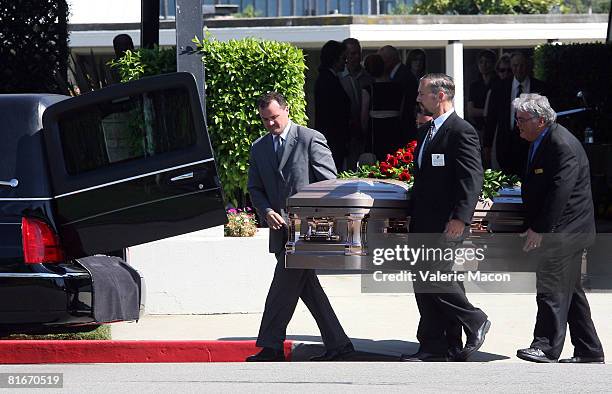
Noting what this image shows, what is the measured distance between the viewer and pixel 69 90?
13.7 meters

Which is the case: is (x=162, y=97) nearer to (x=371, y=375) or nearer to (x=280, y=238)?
(x=280, y=238)

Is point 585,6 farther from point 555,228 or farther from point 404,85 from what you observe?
point 555,228

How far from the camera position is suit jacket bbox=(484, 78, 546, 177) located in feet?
46.6

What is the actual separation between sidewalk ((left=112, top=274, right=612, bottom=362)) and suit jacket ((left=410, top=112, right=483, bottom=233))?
3.64 feet

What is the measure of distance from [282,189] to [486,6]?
8627 cm

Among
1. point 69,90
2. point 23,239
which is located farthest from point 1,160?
point 69,90

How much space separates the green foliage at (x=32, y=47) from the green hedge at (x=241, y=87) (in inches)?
91.0

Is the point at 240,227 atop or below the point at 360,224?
below

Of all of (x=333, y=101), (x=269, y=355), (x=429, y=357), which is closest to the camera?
(x=429, y=357)

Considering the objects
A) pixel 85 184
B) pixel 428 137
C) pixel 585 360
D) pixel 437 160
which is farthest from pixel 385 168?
pixel 85 184

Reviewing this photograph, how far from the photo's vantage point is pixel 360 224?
8453 mm

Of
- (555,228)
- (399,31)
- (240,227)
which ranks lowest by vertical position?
(240,227)

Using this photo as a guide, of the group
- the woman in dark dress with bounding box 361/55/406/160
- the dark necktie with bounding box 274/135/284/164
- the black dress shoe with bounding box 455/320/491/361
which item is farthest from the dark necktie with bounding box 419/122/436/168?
the woman in dark dress with bounding box 361/55/406/160

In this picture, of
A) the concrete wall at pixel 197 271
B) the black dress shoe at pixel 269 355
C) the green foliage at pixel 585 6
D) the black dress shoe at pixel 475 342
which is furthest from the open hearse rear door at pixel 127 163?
the green foliage at pixel 585 6
